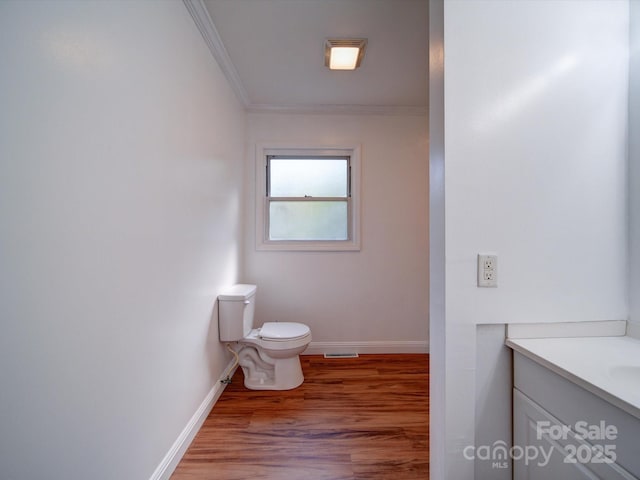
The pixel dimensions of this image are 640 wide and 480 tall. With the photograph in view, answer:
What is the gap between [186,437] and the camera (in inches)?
58.7

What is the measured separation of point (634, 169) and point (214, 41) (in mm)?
2220

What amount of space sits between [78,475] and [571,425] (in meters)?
1.44

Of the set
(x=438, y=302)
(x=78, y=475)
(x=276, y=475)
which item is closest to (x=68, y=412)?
(x=78, y=475)

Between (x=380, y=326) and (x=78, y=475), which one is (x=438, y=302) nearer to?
(x=78, y=475)

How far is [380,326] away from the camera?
276 centimetres

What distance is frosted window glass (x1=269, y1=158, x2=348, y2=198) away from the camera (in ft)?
9.21

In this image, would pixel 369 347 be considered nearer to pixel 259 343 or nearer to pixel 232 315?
pixel 259 343

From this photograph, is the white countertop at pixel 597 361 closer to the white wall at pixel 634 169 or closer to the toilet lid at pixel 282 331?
the white wall at pixel 634 169

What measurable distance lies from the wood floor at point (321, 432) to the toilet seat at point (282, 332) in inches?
16.2

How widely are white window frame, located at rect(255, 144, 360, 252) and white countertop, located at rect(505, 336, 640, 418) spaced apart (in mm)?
1860

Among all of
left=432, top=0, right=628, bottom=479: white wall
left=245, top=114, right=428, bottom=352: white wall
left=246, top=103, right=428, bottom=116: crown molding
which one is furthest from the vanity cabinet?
left=246, top=103, right=428, bottom=116: crown molding

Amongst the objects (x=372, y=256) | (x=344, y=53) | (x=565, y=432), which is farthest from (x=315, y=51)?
(x=565, y=432)

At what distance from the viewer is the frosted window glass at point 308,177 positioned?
9.21 ft

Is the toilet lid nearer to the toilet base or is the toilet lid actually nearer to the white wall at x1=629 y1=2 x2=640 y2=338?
the toilet base
